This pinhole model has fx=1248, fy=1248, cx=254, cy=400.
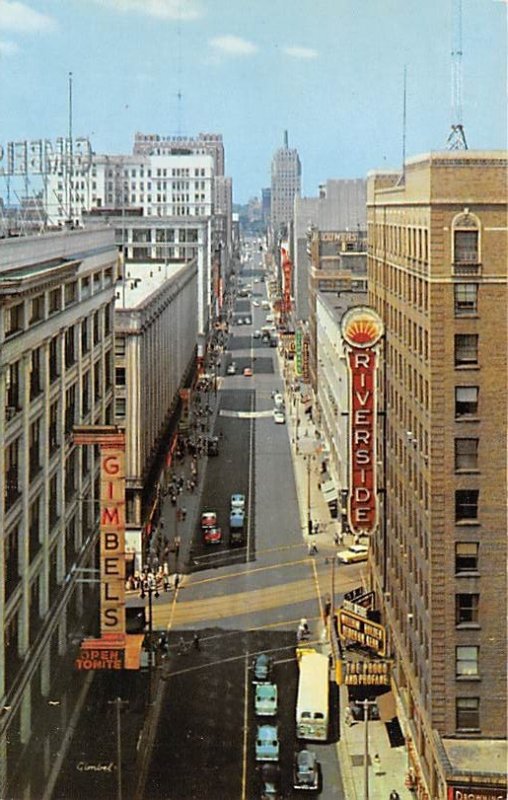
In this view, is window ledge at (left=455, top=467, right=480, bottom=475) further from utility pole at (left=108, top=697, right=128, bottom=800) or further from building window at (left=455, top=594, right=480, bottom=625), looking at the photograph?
utility pole at (left=108, top=697, right=128, bottom=800)

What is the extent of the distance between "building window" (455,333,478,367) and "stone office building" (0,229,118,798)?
31.6ft

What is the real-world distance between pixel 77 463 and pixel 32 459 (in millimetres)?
5674

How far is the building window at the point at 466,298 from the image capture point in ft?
93.3

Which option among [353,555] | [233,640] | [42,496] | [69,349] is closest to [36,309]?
[42,496]

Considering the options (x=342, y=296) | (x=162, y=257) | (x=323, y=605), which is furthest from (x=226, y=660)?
(x=162, y=257)

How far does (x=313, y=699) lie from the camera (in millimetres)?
35094

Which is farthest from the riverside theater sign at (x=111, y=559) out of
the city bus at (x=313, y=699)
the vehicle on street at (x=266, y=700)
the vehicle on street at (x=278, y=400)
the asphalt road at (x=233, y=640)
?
the vehicle on street at (x=278, y=400)

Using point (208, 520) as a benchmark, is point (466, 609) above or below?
above

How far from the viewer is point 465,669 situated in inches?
1157

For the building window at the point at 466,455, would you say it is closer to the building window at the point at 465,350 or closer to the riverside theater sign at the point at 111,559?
the building window at the point at 465,350

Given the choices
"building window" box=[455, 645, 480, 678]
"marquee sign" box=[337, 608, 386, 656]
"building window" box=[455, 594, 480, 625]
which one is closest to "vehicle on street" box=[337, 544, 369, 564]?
"marquee sign" box=[337, 608, 386, 656]

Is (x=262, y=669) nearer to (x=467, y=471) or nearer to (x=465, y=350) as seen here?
(x=467, y=471)

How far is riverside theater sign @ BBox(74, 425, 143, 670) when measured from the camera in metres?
26.8

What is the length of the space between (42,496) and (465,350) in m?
10.6
